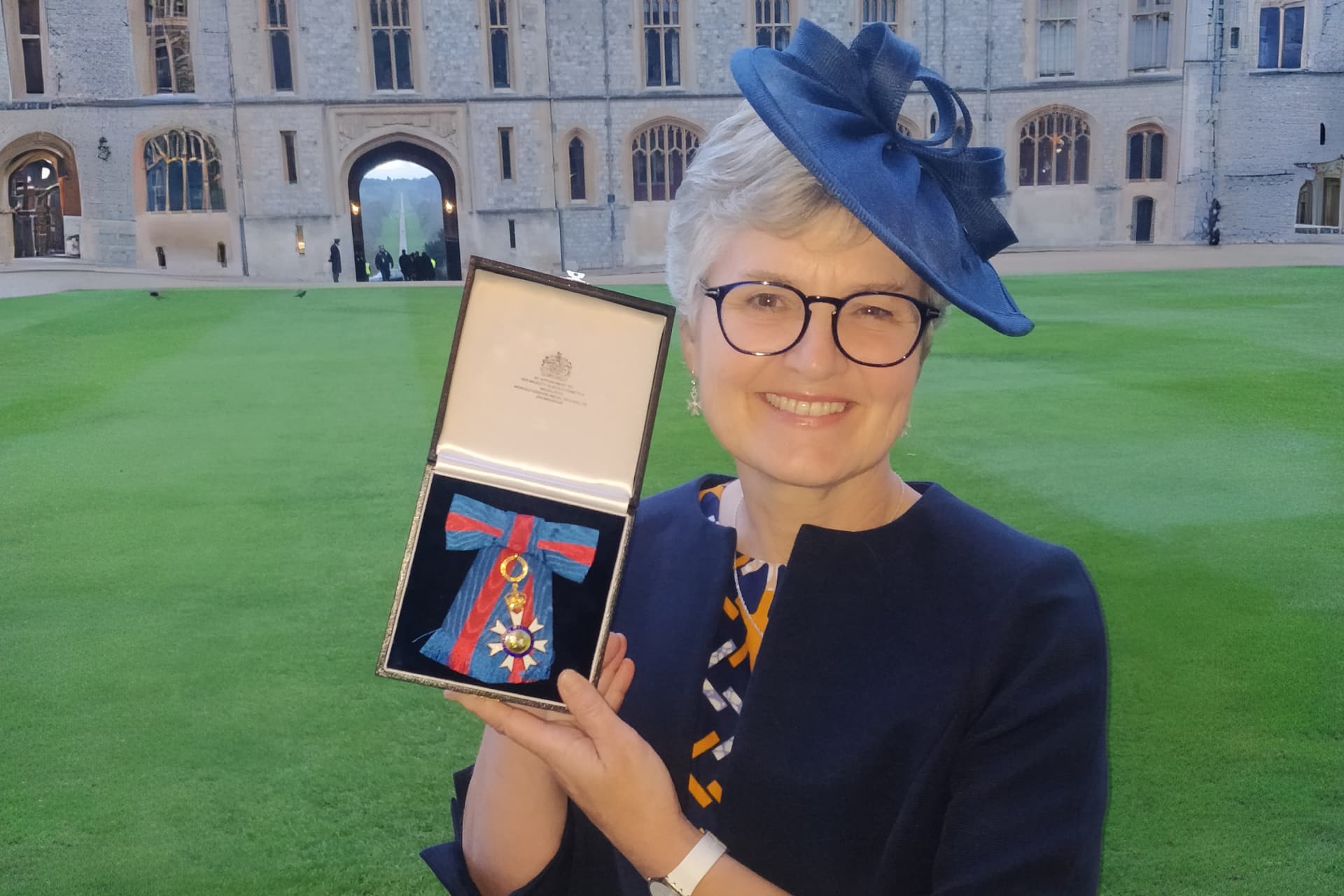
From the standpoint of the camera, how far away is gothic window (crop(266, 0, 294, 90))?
81.0ft

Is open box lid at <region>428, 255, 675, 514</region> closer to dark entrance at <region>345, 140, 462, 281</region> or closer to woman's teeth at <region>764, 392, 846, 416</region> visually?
woman's teeth at <region>764, 392, 846, 416</region>

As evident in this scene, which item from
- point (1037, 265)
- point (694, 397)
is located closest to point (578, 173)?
point (1037, 265)

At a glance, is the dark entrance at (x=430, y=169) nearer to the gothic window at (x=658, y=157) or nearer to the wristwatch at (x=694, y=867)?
the gothic window at (x=658, y=157)

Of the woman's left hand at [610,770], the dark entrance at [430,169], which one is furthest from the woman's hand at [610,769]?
the dark entrance at [430,169]

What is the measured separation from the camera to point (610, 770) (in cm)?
132

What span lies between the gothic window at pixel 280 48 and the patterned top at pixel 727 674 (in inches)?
1004

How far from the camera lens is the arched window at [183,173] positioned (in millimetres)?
24672

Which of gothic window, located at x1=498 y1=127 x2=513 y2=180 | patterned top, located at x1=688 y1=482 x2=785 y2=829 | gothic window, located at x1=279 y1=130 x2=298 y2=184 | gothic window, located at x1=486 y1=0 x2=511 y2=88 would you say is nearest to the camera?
patterned top, located at x1=688 y1=482 x2=785 y2=829

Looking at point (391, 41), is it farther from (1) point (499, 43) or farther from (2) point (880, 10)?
(2) point (880, 10)

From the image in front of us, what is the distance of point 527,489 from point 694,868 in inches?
17.4

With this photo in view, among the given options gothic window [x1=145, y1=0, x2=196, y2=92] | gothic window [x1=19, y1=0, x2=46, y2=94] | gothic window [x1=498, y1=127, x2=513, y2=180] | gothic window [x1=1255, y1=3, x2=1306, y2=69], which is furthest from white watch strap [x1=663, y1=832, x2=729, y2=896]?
gothic window [x1=1255, y1=3, x2=1306, y2=69]

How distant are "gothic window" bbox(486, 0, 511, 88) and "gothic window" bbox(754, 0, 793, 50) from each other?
17.3ft

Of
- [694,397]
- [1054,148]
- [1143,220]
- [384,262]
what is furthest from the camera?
[384,262]

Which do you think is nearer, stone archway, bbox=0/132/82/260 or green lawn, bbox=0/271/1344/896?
green lawn, bbox=0/271/1344/896
